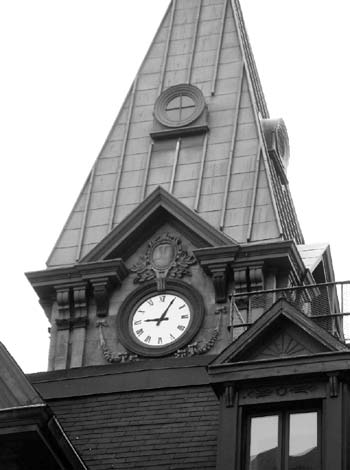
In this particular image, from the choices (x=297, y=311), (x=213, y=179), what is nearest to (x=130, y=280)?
(x=213, y=179)

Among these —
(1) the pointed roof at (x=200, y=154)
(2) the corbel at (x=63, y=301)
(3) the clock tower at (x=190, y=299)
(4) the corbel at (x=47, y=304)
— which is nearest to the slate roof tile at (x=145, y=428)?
(3) the clock tower at (x=190, y=299)

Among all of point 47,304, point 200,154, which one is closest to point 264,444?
point 47,304

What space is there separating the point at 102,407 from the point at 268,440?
17.9 ft

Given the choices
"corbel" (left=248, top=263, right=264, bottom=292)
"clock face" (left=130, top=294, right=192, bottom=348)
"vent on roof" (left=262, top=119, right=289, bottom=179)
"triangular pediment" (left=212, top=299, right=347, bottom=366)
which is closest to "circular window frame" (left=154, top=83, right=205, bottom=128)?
"vent on roof" (left=262, top=119, right=289, bottom=179)

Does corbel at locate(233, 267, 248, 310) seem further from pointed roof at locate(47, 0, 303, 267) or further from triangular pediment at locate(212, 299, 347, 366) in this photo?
triangular pediment at locate(212, 299, 347, 366)

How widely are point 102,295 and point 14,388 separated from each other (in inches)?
337

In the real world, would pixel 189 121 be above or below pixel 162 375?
above

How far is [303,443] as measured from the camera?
29734 millimetres

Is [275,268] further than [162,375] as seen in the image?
Yes

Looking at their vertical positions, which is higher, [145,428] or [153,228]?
[153,228]

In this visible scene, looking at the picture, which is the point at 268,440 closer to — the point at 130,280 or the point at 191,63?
the point at 130,280

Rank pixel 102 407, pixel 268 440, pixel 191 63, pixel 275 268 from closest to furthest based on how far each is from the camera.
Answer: pixel 268 440, pixel 102 407, pixel 275 268, pixel 191 63

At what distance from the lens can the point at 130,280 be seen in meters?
39.4

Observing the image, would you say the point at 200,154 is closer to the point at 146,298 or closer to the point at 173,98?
the point at 173,98
